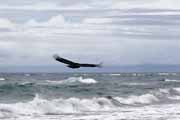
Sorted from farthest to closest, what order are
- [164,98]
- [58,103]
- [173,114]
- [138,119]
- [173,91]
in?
[173,91]
[164,98]
[58,103]
[173,114]
[138,119]

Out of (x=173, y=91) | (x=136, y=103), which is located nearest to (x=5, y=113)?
(x=136, y=103)

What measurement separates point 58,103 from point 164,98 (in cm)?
1162

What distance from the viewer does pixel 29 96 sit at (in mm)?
36812

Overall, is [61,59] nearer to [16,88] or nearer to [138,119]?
[138,119]

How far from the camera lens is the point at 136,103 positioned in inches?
1454

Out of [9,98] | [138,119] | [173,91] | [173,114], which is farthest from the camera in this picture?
[173,91]

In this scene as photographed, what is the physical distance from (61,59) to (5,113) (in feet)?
43.6

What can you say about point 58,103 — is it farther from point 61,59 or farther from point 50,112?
point 61,59

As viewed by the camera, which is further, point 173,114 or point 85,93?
point 85,93

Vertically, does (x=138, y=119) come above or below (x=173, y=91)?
below

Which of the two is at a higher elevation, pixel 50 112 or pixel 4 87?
pixel 4 87

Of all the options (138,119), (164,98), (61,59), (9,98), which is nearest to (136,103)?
(164,98)

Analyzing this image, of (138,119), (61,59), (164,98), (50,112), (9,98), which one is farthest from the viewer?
(164,98)

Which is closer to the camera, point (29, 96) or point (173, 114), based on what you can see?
point (173, 114)
